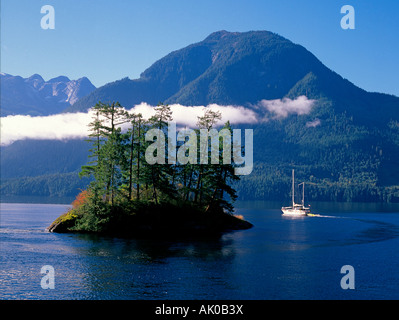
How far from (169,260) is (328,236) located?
49.0 metres

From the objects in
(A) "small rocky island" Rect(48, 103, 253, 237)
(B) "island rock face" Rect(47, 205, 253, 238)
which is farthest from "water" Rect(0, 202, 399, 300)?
(A) "small rocky island" Rect(48, 103, 253, 237)

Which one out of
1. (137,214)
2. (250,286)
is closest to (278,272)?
(250,286)

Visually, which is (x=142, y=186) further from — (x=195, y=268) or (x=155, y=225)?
(x=195, y=268)

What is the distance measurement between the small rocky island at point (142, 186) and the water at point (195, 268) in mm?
8596

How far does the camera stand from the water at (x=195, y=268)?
4038 centimetres

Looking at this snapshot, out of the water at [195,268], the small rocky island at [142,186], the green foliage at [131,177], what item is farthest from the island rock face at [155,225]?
the water at [195,268]

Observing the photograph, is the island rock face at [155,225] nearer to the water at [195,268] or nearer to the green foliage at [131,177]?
the green foliage at [131,177]

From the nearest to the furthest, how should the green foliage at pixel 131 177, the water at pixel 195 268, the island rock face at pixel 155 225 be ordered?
the water at pixel 195 268 → the island rock face at pixel 155 225 → the green foliage at pixel 131 177

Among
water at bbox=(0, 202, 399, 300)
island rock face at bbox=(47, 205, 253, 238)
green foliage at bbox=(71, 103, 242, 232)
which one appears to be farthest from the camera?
green foliage at bbox=(71, 103, 242, 232)

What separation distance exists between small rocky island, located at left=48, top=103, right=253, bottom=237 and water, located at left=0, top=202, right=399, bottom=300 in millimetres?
8596

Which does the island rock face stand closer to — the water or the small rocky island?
the small rocky island

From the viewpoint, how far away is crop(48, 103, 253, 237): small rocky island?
86.2 meters

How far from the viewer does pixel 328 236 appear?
3639 inches

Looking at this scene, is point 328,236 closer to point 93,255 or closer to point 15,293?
point 93,255
